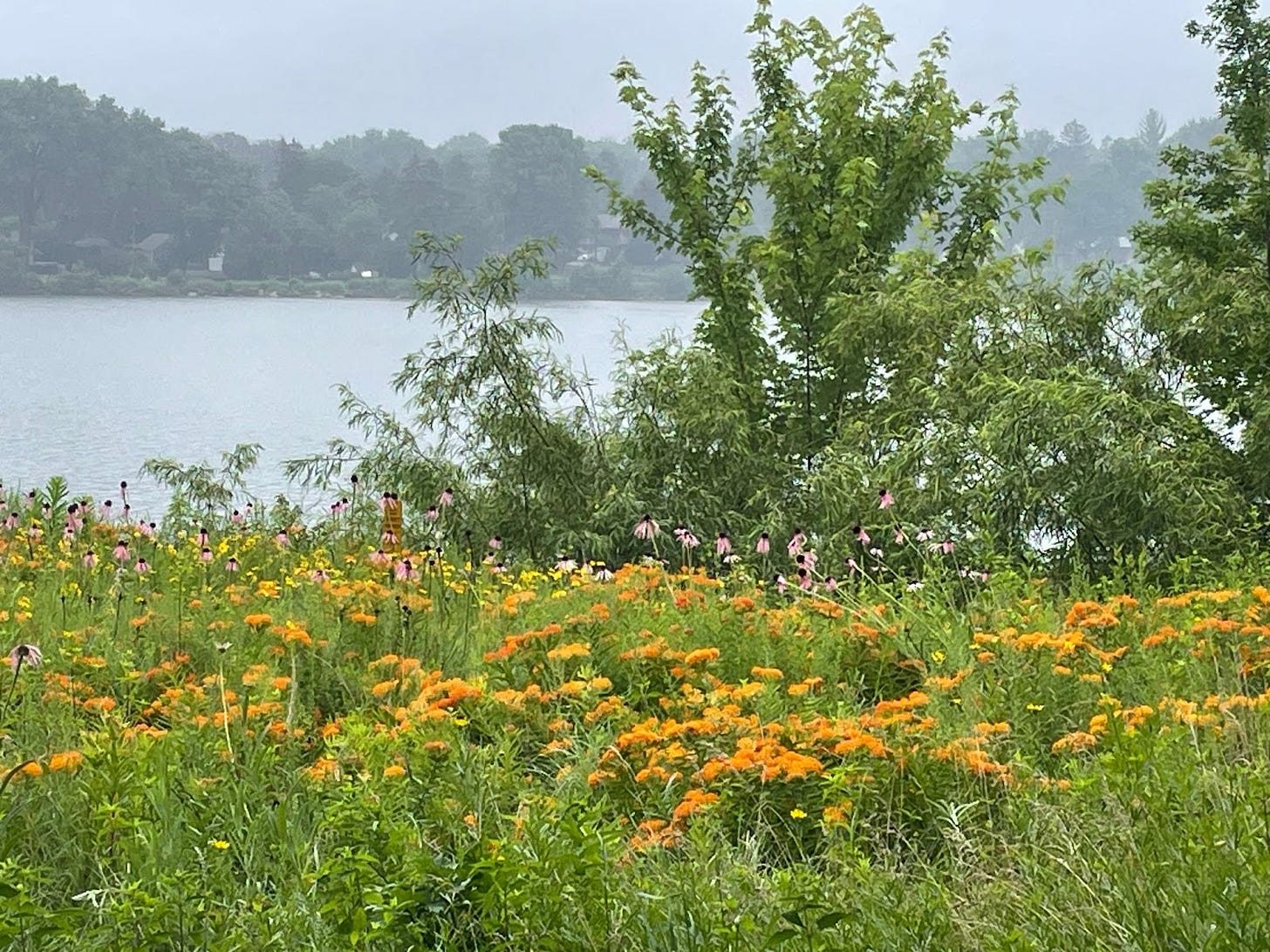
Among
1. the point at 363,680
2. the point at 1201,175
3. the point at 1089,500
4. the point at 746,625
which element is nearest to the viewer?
the point at 363,680

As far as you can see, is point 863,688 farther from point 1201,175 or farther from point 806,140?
point 806,140

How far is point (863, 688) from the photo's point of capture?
377 cm

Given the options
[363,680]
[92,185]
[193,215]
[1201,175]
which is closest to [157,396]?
[193,215]

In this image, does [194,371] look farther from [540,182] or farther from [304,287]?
[540,182]

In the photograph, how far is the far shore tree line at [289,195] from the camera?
18.3 metres

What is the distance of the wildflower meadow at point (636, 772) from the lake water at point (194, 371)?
421 cm

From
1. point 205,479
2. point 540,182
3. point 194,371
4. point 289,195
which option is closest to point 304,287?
point 289,195

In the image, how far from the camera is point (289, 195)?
84.3 ft

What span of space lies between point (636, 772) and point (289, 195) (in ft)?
79.3

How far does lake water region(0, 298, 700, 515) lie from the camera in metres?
9.90

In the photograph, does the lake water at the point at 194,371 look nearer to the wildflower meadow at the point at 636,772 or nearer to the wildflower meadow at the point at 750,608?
the wildflower meadow at the point at 750,608

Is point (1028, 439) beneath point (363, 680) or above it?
above

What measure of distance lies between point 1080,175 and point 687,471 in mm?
11602

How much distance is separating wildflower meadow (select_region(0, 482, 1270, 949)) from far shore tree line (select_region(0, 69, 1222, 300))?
12.3 meters
